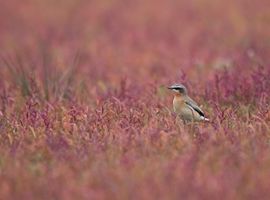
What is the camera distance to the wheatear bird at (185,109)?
7.18 m

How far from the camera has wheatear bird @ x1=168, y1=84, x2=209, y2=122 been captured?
23.6ft

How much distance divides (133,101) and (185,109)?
1.26 meters

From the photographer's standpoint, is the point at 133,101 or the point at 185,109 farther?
the point at 133,101

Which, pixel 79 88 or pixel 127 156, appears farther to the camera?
pixel 79 88

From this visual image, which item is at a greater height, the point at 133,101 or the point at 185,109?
the point at 133,101

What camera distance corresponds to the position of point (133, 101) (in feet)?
27.4

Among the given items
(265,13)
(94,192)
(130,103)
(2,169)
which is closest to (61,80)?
(130,103)

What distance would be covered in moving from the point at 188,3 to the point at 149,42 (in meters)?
2.49

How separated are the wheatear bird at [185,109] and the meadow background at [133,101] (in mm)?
143

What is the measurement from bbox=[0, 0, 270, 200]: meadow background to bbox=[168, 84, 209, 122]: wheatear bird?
0.47 feet

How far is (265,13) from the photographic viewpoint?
558 inches

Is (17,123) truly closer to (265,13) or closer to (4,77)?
(4,77)

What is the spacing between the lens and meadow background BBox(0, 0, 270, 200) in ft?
18.2

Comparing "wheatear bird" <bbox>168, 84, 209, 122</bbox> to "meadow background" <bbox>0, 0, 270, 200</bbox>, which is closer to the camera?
"meadow background" <bbox>0, 0, 270, 200</bbox>
